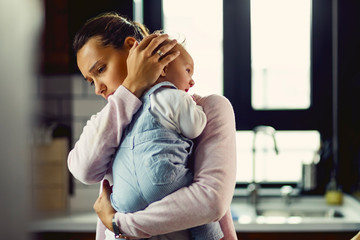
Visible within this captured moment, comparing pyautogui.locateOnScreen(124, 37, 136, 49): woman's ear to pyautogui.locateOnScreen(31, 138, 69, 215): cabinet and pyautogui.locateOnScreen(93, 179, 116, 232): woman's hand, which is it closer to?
pyautogui.locateOnScreen(93, 179, 116, 232): woman's hand

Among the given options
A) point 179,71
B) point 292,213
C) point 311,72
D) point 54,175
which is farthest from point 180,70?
point 311,72

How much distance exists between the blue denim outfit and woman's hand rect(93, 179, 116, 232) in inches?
1.0

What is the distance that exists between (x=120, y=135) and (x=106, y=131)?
2 centimetres

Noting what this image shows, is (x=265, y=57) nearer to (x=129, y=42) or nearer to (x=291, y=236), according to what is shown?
(x=291, y=236)

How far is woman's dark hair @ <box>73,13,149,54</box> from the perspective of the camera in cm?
79

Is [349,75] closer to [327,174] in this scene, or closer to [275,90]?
[275,90]

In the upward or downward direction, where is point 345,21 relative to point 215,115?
Result: upward

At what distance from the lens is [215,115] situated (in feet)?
2.37

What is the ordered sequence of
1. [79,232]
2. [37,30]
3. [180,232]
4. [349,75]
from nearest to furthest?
[180,232] → [37,30] → [79,232] → [349,75]

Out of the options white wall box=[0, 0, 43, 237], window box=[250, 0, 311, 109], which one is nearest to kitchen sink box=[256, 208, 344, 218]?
window box=[250, 0, 311, 109]

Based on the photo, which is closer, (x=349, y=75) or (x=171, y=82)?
(x=171, y=82)

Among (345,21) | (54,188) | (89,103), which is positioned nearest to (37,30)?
(89,103)

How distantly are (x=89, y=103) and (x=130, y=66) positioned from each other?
1.48 meters

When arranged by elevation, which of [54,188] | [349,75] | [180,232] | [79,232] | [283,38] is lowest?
[79,232]
